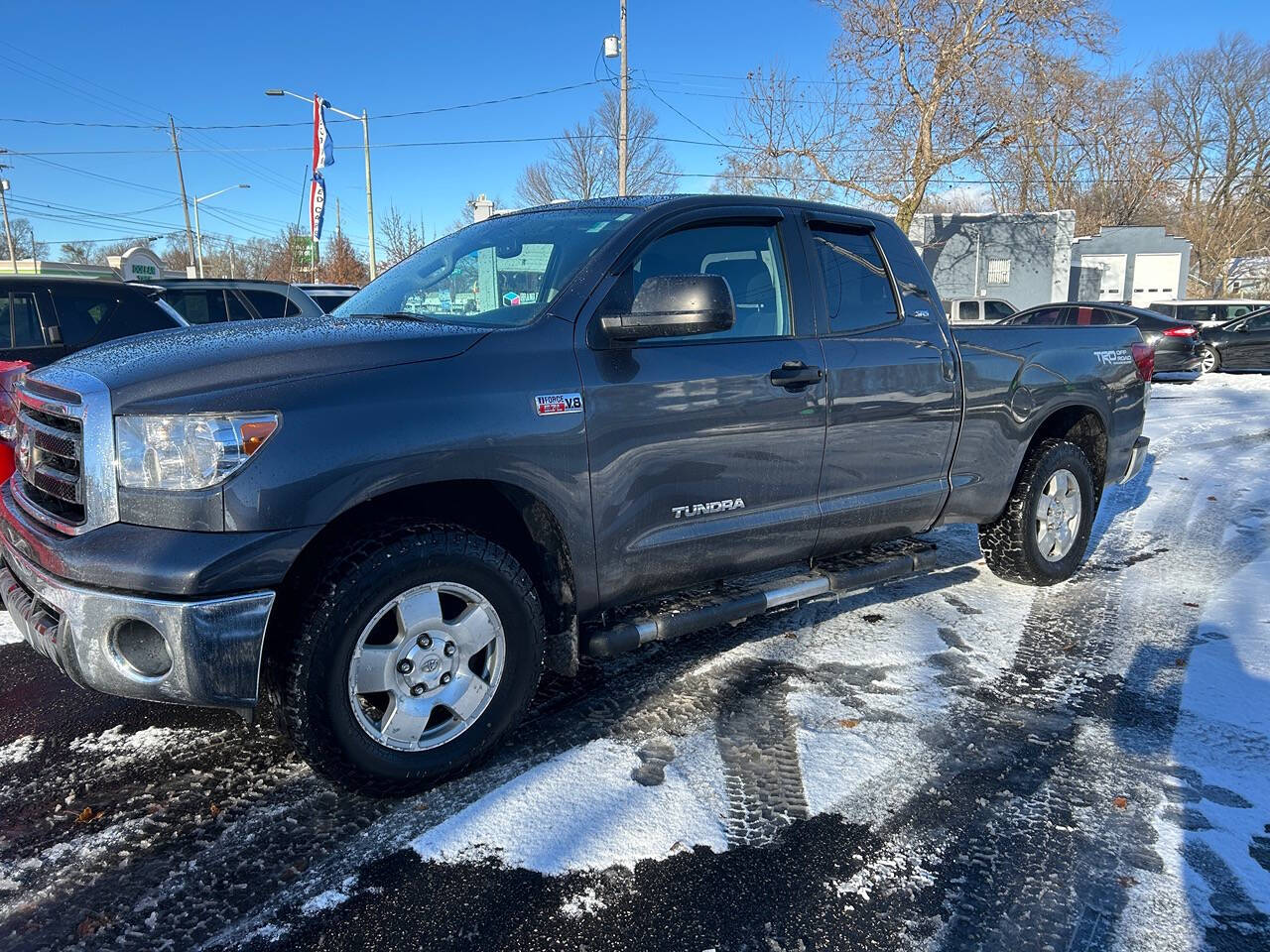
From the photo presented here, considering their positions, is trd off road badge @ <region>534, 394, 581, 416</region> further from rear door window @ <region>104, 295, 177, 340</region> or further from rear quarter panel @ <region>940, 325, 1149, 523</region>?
rear door window @ <region>104, 295, 177, 340</region>

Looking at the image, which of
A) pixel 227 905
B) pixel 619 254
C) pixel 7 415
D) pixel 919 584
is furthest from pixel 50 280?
pixel 919 584

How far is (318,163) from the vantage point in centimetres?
2539

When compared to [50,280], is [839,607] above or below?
below

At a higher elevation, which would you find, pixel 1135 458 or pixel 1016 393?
pixel 1016 393

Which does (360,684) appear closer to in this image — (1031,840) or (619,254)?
(619,254)

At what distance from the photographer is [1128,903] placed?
7.66ft

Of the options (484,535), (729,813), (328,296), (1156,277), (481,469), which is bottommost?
(729,813)

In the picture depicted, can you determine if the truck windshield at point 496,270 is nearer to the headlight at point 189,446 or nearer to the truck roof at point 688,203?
the truck roof at point 688,203

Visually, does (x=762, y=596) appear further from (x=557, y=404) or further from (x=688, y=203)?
(x=688, y=203)

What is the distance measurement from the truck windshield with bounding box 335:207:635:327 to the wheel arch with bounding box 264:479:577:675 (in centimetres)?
61

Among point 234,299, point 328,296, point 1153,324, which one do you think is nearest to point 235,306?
point 234,299

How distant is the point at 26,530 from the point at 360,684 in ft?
3.76

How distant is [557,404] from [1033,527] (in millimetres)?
3177

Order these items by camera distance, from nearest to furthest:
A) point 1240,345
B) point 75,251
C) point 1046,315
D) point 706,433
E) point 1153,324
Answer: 1. point 706,433
2. point 1153,324
3. point 1046,315
4. point 1240,345
5. point 75,251
